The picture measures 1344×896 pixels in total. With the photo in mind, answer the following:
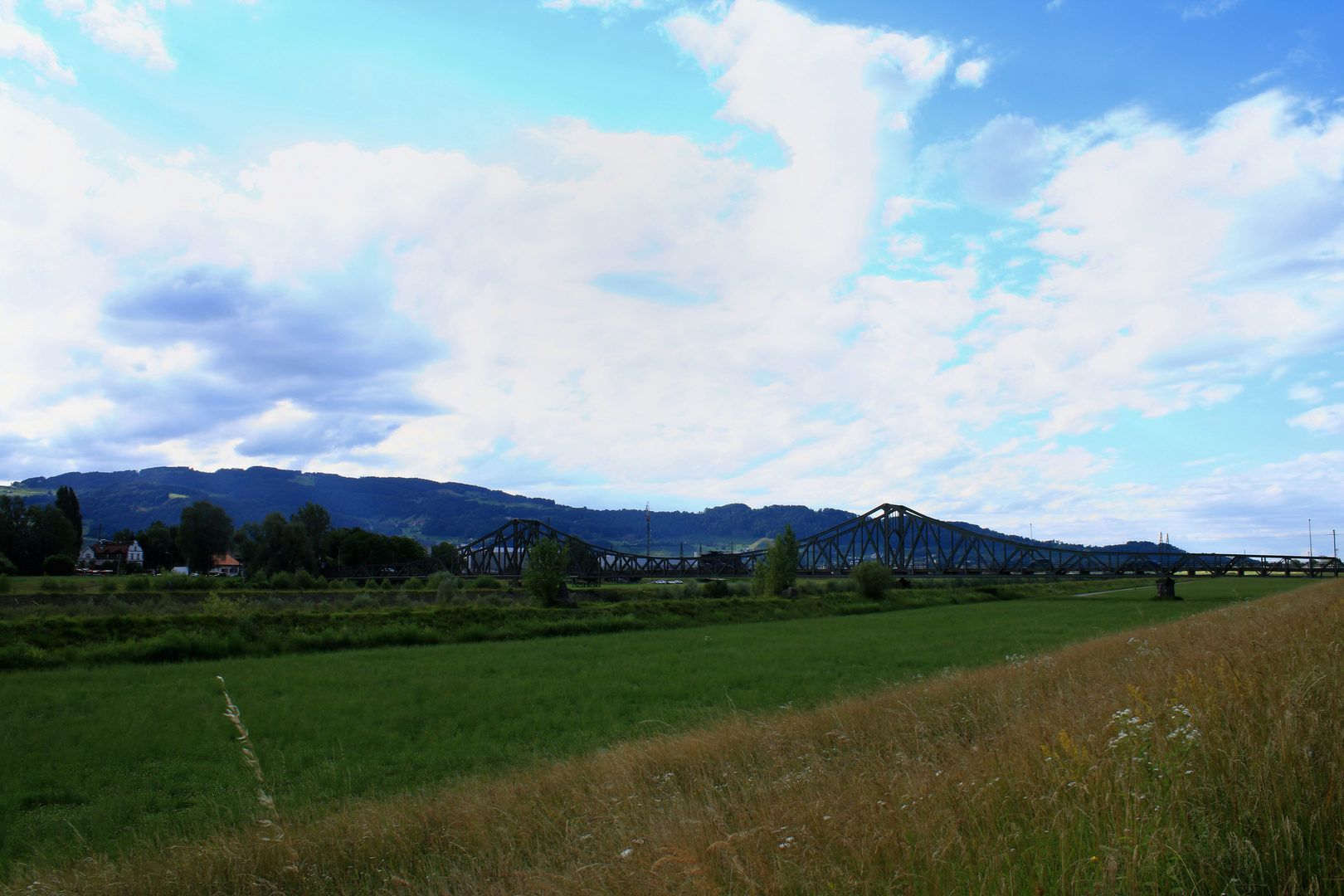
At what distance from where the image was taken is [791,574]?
74.9 m

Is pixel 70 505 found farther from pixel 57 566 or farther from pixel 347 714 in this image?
pixel 347 714

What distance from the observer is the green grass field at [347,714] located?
417 inches

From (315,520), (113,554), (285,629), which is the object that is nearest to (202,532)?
(315,520)

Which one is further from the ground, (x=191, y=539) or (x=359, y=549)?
(x=191, y=539)

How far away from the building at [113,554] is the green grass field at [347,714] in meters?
148

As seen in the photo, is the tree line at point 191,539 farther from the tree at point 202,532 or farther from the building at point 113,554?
the building at point 113,554

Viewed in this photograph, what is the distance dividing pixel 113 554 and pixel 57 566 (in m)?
58.9

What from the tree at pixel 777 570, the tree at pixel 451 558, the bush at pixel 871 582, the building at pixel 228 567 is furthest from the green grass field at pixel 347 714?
the building at pixel 228 567

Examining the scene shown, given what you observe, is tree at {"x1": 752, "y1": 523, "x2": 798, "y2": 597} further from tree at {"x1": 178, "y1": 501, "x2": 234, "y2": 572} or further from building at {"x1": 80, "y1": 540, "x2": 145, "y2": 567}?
building at {"x1": 80, "y1": 540, "x2": 145, "y2": 567}

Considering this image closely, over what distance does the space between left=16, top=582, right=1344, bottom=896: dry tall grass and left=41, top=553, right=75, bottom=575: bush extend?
12274cm

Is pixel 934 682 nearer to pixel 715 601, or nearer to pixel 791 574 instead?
pixel 715 601

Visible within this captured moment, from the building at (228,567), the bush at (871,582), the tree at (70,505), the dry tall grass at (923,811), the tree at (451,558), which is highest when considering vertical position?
the tree at (70,505)

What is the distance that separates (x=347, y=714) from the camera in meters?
16.8

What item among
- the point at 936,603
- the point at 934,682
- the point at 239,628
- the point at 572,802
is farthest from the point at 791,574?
the point at 572,802
